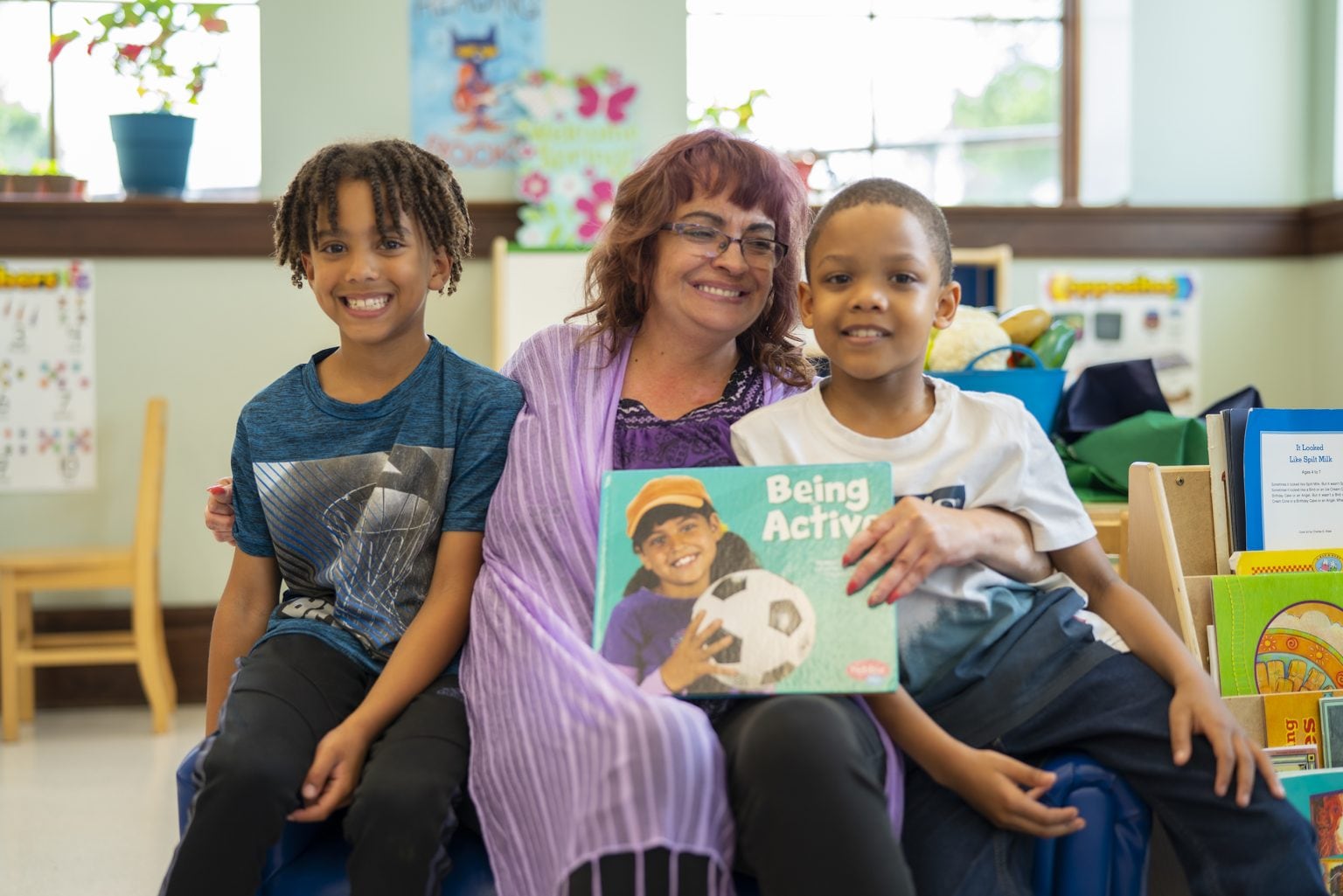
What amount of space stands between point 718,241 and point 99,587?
2.33 metres

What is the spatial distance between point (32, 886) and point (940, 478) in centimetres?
172

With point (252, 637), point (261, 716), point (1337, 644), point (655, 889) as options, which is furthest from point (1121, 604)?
point (252, 637)

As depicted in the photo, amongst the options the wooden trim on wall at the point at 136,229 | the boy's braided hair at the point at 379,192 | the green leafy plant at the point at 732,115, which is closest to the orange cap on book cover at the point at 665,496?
the boy's braided hair at the point at 379,192

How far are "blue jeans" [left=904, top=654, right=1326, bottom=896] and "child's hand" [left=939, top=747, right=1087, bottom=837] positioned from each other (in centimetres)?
4

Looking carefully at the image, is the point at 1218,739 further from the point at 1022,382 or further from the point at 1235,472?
the point at 1022,382

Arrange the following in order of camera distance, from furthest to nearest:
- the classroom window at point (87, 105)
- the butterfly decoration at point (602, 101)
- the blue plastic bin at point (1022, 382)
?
the classroom window at point (87, 105), the butterfly decoration at point (602, 101), the blue plastic bin at point (1022, 382)

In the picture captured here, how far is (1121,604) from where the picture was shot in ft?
4.74

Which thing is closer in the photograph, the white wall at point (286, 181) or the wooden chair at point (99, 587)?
the wooden chair at point (99, 587)

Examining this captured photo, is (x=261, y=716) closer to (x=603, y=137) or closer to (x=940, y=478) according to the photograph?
(x=940, y=478)

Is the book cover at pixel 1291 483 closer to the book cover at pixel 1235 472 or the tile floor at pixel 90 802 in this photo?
the book cover at pixel 1235 472

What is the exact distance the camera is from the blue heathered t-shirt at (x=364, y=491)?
1564mm

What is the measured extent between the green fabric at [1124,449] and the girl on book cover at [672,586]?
81cm

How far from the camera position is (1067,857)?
51.8 inches

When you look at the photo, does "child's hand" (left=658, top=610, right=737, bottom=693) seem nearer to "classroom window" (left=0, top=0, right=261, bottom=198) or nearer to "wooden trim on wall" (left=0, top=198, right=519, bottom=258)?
"wooden trim on wall" (left=0, top=198, right=519, bottom=258)
